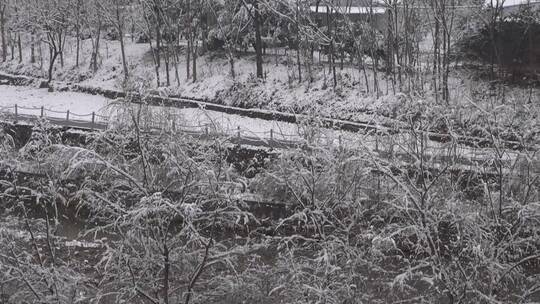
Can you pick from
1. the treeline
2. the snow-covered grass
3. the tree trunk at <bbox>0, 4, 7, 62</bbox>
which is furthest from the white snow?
the tree trunk at <bbox>0, 4, 7, 62</bbox>

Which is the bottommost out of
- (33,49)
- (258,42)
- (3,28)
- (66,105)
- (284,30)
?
(66,105)

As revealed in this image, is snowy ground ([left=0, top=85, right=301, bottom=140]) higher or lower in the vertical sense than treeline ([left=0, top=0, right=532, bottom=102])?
lower

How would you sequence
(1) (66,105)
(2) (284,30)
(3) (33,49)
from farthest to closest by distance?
(3) (33,49)
(2) (284,30)
(1) (66,105)

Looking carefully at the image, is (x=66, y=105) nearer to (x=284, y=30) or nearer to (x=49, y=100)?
(x=49, y=100)

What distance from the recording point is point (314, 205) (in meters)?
11.2

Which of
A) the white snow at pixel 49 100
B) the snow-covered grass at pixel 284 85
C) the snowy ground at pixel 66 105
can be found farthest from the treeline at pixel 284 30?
the snowy ground at pixel 66 105

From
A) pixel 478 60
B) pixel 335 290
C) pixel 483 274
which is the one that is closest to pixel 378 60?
pixel 478 60

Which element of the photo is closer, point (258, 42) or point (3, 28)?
point (258, 42)

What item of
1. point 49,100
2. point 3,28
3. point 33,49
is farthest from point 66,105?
point 3,28

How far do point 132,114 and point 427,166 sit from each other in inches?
259

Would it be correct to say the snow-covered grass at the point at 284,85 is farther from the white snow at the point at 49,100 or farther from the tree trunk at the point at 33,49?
the white snow at the point at 49,100

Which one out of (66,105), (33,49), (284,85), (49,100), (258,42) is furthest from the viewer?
(33,49)

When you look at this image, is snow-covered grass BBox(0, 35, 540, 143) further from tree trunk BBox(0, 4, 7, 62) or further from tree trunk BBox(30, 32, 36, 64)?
tree trunk BBox(0, 4, 7, 62)

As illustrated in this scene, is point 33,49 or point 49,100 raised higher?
point 33,49
